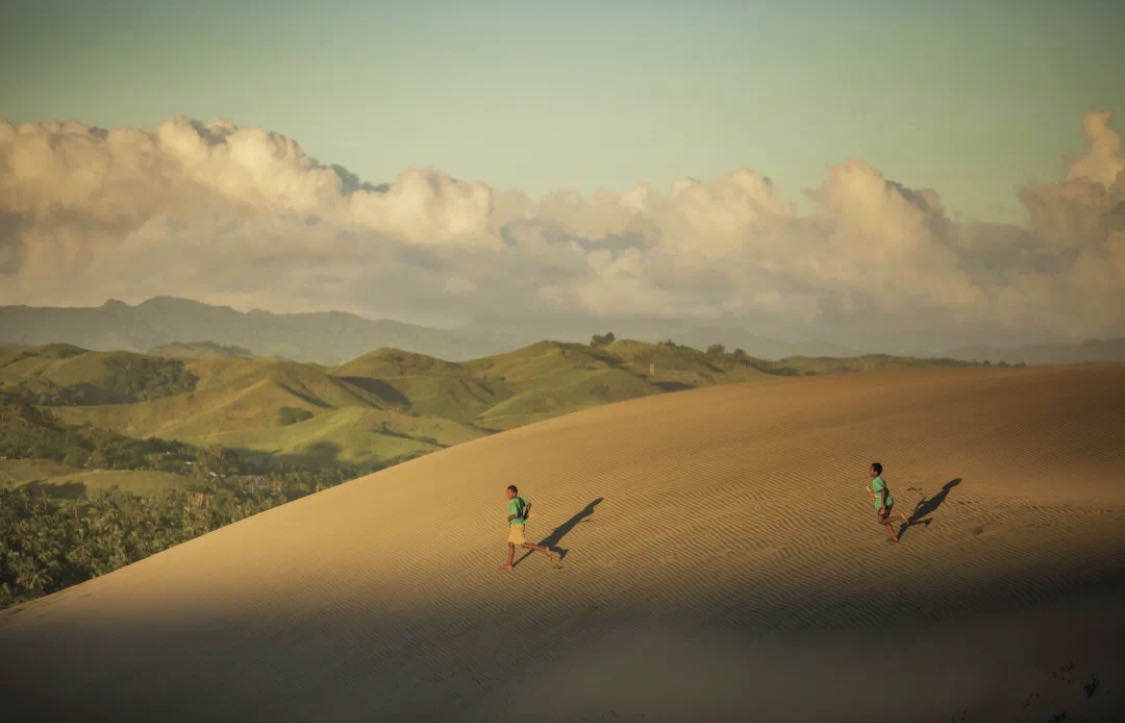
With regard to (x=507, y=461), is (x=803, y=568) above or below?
below

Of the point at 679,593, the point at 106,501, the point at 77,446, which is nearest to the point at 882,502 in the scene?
the point at 679,593

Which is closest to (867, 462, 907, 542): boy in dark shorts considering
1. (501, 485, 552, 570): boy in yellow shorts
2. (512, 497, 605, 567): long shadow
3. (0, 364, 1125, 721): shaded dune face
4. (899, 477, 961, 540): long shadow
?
(899, 477, 961, 540): long shadow

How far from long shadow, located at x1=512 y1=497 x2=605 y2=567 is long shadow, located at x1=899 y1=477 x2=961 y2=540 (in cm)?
692

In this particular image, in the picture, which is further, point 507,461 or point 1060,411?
point 507,461

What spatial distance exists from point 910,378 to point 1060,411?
44.9ft

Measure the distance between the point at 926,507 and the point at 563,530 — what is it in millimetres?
7963

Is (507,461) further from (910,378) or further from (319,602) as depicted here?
(910,378)

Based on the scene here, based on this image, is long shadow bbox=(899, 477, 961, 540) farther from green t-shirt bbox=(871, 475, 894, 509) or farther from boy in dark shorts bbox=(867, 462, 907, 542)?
green t-shirt bbox=(871, 475, 894, 509)

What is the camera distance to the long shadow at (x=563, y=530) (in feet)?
88.4

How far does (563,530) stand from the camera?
2861 cm

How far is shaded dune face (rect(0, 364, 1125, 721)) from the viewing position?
17703 mm

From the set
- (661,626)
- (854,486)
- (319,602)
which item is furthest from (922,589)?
(319,602)

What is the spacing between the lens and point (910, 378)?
47219 mm

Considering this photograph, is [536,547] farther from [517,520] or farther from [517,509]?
[517,509]
